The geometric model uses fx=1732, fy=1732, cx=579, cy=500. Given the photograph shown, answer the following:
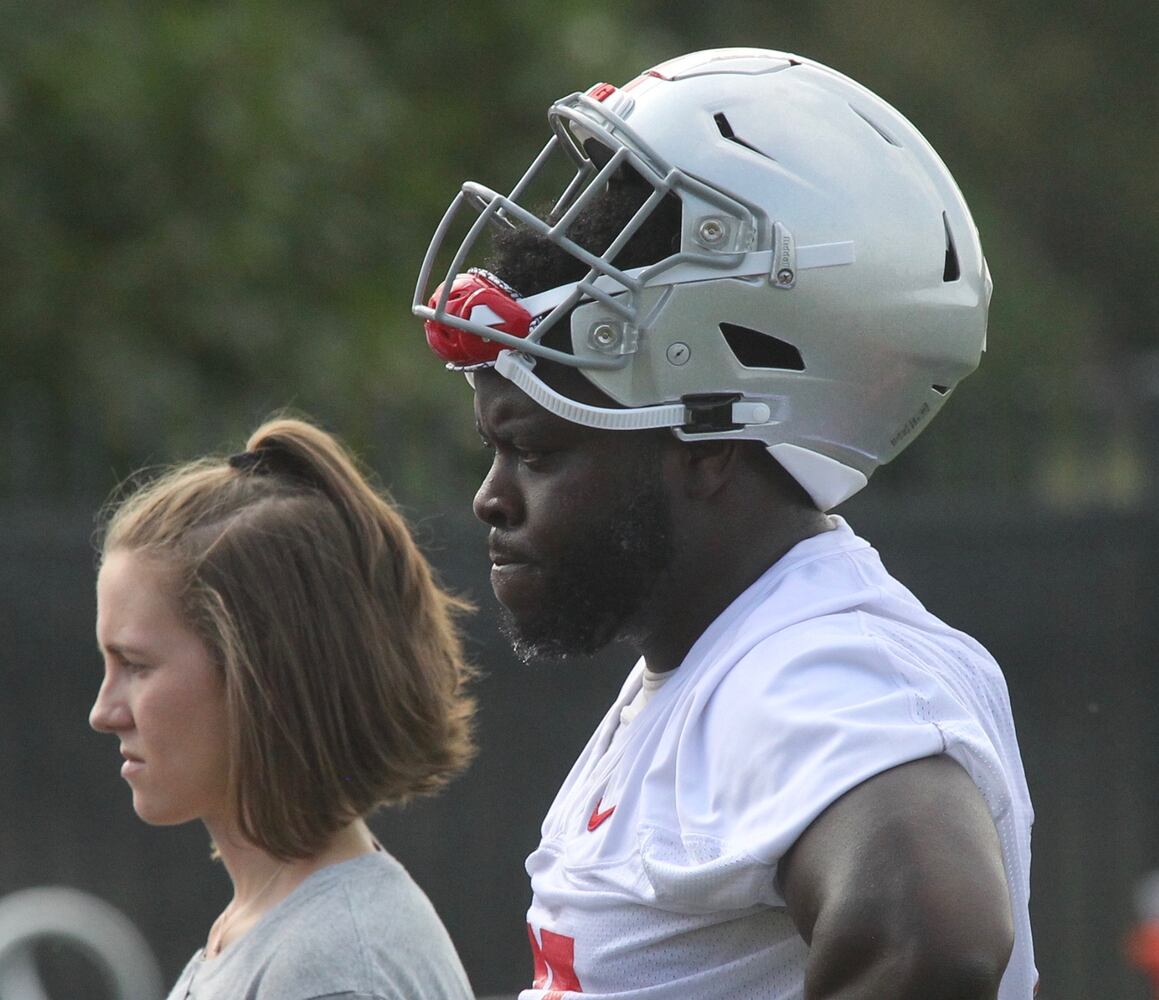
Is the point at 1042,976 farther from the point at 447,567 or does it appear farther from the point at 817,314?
the point at 817,314

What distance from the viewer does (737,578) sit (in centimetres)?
197

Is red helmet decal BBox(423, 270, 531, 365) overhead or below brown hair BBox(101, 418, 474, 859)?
overhead

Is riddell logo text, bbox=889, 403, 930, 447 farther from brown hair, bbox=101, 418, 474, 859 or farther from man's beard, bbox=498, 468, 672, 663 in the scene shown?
brown hair, bbox=101, 418, 474, 859

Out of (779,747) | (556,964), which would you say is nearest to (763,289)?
(779,747)

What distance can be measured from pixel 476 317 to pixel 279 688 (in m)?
0.82

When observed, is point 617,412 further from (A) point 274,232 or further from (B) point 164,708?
(A) point 274,232

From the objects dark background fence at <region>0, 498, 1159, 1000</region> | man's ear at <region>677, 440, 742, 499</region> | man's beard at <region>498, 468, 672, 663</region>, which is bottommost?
dark background fence at <region>0, 498, 1159, 1000</region>

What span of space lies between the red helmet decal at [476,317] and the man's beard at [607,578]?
23 centimetres

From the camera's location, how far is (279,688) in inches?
101

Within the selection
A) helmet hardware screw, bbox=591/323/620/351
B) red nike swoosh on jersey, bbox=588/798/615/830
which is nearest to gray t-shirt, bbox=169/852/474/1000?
red nike swoosh on jersey, bbox=588/798/615/830

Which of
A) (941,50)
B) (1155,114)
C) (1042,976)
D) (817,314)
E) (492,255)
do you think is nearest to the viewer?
(817,314)

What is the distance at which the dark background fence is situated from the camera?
6137 millimetres

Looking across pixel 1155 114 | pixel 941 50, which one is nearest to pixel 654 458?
pixel 941 50

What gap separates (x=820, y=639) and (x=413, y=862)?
16.0 feet
